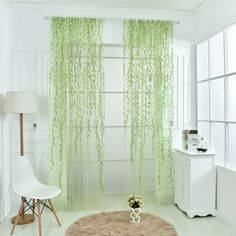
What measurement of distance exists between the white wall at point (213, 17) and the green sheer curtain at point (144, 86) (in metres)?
0.50

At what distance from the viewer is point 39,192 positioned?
3127 mm

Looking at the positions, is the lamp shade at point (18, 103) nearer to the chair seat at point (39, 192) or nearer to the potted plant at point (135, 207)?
the chair seat at point (39, 192)

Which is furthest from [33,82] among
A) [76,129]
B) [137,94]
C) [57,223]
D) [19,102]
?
[57,223]

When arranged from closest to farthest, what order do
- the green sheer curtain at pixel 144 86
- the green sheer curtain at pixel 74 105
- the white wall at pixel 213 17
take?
the white wall at pixel 213 17 < the green sheer curtain at pixel 74 105 < the green sheer curtain at pixel 144 86

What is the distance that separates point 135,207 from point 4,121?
201 cm

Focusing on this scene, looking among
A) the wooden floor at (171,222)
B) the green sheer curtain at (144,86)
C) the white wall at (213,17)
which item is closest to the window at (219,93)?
the white wall at (213,17)

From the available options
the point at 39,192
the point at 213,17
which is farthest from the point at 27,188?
the point at 213,17

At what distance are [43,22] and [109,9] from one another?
0.97 m

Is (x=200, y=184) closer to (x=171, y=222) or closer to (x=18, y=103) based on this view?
(x=171, y=222)

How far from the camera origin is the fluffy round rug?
301 cm

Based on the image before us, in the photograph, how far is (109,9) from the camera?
398 centimetres

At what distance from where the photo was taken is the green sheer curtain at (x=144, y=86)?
155 inches

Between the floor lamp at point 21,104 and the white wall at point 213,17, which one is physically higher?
the white wall at point 213,17

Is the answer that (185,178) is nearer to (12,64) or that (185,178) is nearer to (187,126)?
(187,126)
